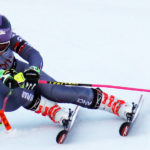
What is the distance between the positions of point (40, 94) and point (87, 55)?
144cm

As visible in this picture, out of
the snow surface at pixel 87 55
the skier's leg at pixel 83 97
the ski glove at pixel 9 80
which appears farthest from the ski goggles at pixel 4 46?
the snow surface at pixel 87 55

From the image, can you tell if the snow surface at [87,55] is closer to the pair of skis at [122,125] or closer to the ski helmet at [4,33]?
the pair of skis at [122,125]

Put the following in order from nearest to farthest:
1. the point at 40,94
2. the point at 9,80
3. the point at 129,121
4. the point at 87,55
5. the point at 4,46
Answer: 1. the point at 9,80
2. the point at 4,46
3. the point at 129,121
4. the point at 40,94
5. the point at 87,55

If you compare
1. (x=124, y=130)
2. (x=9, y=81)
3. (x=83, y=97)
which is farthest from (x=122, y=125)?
(x=9, y=81)

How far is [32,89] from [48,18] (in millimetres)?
2628

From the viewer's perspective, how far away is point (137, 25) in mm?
5418

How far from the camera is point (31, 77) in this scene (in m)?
3.02

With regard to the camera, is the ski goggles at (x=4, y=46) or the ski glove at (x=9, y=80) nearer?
the ski glove at (x=9, y=80)

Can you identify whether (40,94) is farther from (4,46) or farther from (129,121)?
(129,121)

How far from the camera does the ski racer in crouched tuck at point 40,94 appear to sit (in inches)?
125

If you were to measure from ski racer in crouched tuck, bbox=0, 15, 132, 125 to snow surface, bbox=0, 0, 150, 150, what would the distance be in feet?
0.42

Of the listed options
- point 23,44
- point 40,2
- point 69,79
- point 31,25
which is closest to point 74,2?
point 40,2

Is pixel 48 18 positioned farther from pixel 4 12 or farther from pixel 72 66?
pixel 72 66

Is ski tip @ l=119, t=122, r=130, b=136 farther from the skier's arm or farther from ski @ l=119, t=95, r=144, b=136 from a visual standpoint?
the skier's arm
